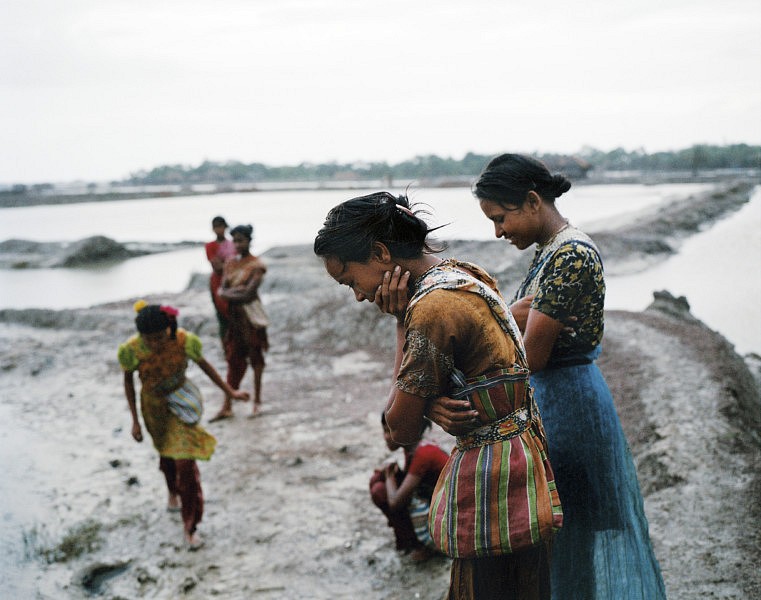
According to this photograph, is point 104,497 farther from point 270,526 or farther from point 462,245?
point 462,245

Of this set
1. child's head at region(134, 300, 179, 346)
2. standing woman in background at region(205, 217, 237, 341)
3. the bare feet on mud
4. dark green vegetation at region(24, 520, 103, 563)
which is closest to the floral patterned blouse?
child's head at region(134, 300, 179, 346)

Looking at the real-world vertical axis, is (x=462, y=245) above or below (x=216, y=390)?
above

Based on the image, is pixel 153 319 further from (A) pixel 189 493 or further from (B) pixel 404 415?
(B) pixel 404 415

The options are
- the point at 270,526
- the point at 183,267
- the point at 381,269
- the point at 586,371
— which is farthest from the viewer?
the point at 183,267

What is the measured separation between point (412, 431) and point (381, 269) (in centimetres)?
38

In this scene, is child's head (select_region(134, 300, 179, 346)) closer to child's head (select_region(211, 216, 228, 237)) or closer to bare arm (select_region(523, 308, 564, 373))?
bare arm (select_region(523, 308, 564, 373))

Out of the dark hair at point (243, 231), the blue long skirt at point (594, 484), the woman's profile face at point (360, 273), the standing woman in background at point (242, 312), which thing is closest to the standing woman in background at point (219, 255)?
the standing woman in background at point (242, 312)

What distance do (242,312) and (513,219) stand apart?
3.94 m

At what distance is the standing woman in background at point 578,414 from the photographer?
1.90 m

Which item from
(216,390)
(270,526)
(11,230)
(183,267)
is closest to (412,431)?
(270,526)

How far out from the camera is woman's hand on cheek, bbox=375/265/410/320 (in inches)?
57.3

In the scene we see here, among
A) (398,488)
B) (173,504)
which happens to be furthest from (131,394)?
(398,488)

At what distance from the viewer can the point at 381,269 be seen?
1.48 m

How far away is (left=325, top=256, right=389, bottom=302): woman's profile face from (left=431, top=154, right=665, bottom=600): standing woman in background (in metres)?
0.60
